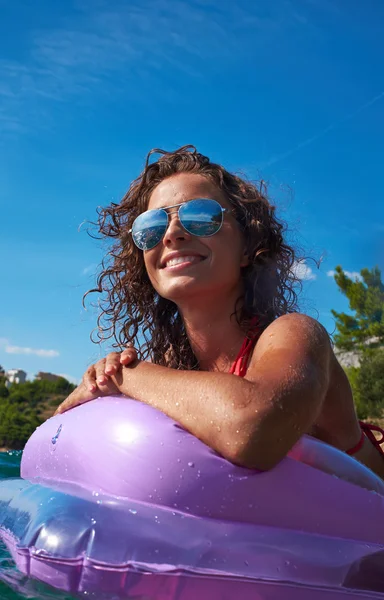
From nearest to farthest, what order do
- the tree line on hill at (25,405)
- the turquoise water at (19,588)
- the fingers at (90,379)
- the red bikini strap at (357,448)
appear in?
the turquoise water at (19,588) → the fingers at (90,379) → the red bikini strap at (357,448) → the tree line on hill at (25,405)

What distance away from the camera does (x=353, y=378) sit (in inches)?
856

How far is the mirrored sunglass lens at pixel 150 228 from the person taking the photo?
2.65 m

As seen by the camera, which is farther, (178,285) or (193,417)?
(178,285)

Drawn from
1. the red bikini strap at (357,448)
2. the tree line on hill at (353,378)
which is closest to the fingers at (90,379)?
the red bikini strap at (357,448)

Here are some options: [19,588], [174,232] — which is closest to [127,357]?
[174,232]

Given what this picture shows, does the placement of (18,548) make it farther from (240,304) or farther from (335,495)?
(240,304)

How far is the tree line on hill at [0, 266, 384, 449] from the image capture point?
20.8 m

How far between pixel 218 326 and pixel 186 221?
1.67ft

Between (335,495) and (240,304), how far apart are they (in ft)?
3.55

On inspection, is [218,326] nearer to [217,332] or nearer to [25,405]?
[217,332]

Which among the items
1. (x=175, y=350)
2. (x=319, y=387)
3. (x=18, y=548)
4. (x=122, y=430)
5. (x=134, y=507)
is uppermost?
(x=175, y=350)

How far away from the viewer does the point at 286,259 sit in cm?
313

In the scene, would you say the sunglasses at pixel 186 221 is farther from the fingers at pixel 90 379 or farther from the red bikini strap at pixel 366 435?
the red bikini strap at pixel 366 435

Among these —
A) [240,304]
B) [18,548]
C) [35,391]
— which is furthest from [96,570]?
[35,391]
